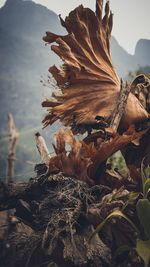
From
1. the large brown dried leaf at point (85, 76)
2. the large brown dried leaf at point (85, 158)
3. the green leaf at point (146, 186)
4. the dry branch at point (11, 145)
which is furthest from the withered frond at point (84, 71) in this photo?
the dry branch at point (11, 145)

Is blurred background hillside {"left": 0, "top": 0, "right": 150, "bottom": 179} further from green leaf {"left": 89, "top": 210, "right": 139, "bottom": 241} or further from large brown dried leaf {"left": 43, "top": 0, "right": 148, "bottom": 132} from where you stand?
green leaf {"left": 89, "top": 210, "right": 139, "bottom": 241}

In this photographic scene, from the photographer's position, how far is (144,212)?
7.91 ft

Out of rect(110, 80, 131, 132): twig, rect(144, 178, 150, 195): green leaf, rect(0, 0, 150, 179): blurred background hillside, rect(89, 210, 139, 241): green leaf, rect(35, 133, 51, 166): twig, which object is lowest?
rect(89, 210, 139, 241): green leaf

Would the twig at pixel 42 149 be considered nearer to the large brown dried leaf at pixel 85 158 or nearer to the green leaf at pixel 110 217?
the large brown dried leaf at pixel 85 158

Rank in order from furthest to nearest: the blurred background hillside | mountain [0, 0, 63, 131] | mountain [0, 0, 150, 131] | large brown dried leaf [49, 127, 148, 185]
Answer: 1. mountain [0, 0, 63, 131]
2. mountain [0, 0, 150, 131]
3. the blurred background hillside
4. large brown dried leaf [49, 127, 148, 185]

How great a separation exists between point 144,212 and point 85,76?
171cm

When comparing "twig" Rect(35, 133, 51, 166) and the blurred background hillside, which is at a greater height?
the blurred background hillside

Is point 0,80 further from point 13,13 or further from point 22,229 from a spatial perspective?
point 22,229

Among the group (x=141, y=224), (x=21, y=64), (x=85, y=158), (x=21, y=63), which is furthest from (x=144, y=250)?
(x=21, y=63)

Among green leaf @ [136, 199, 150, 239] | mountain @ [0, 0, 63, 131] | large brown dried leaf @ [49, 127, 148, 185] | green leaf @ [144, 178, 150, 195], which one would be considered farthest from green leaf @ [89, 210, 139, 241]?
mountain @ [0, 0, 63, 131]

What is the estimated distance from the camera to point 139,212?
243cm

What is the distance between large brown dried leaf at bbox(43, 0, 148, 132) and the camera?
11.5 feet

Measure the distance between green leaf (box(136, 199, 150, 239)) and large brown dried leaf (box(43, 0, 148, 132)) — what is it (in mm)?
1252

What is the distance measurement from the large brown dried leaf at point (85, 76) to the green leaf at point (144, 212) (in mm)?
1252
